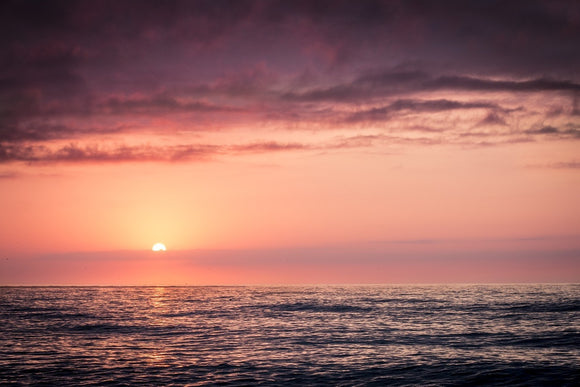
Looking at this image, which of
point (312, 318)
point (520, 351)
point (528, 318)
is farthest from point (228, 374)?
point (528, 318)

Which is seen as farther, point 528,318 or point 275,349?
point 528,318

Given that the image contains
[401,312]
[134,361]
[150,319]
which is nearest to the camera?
[134,361]

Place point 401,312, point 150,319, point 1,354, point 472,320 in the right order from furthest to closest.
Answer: point 401,312 < point 150,319 < point 472,320 < point 1,354

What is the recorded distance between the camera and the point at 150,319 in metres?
64.4

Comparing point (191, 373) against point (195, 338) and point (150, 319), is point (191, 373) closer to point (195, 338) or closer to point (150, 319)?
point (195, 338)

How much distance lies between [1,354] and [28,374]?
889cm

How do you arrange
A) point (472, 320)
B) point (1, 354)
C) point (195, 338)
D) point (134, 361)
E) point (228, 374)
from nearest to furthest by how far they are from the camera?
point (228, 374)
point (134, 361)
point (1, 354)
point (195, 338)
point (472, 320)

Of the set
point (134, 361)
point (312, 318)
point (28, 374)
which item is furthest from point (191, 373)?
point (312, 318)

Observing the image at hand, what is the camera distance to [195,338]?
46188mm

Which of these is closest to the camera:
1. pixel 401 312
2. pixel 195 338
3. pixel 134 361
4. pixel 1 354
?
pixel 134 361

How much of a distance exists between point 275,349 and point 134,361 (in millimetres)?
10383

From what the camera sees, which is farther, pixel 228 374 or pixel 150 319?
pixel 150 319

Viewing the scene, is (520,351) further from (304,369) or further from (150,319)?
(150,319)

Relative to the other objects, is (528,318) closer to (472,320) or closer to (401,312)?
(472,320)
